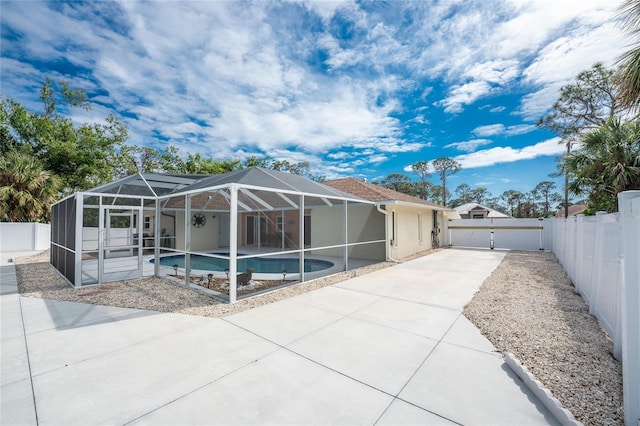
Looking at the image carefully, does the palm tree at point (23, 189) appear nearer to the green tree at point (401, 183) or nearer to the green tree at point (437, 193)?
the green tree at point (401, 183)

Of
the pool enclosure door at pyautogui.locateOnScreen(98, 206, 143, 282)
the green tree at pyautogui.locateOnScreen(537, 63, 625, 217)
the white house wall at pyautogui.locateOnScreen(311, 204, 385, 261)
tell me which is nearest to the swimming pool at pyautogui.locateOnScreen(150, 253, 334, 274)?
the white house wall at pyautogui.locateOnScreen(311, 204, 385, 261)

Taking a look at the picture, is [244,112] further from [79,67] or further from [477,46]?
[477,46]

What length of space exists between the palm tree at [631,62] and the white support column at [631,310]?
3.92m

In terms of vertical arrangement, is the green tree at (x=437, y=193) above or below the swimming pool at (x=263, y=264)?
above

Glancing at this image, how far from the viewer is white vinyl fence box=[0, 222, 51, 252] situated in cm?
1432

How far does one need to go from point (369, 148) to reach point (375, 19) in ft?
73.8

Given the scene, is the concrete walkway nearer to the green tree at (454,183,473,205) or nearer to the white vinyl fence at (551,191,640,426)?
the white vinyl fence at (551,191,640,426)

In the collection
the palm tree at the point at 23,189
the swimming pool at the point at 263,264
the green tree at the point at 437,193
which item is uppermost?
the green tree at the point at 437,193

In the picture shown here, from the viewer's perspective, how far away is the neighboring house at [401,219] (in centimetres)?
1126

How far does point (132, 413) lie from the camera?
2305mm

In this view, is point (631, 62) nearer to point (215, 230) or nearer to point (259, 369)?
point (259, 369)

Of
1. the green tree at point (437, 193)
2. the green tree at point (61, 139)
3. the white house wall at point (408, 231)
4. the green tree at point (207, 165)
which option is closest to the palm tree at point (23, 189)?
the green tree at point (61, 139)

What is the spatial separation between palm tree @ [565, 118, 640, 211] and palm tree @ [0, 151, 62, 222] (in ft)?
85.4

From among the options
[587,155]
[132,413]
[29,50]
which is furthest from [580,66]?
[29,50]
